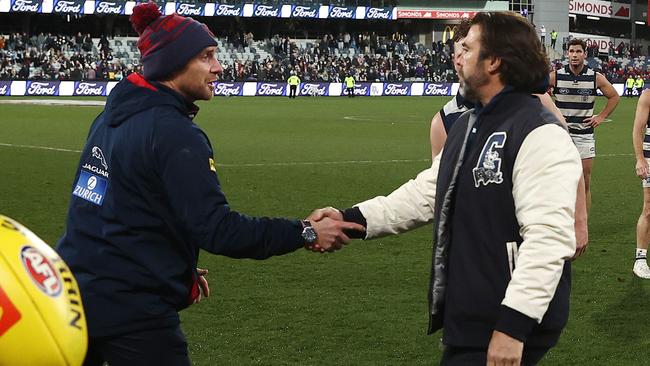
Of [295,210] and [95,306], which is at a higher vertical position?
[95,306]

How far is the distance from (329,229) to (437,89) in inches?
2227

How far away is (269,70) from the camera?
5762 centimetres

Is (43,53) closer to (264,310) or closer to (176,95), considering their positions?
(264,310)

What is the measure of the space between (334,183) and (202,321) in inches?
350

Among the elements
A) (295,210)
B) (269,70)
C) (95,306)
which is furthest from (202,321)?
(269,70)

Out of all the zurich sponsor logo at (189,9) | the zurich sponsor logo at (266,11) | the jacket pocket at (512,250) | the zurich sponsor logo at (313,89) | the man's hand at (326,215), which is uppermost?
the jacket pocket at (512,250)

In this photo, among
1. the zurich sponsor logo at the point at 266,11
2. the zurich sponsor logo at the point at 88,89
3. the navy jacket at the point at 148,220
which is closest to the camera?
the navy jacket at the point at 148,220

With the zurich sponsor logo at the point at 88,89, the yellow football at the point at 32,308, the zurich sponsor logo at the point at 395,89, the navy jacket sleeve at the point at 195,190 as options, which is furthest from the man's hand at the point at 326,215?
the zurich sponsor logo at the point at 395,89

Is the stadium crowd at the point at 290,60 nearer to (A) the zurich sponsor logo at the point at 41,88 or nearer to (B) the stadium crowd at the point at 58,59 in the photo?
(B) the stadium crowd at the point at 58,59

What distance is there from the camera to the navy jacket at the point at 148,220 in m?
3.77

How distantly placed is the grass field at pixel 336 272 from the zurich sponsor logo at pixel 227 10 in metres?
43.9

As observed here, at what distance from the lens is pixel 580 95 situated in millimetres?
12555

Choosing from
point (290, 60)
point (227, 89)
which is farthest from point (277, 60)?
point (227, 89)

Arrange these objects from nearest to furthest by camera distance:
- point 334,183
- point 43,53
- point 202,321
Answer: point 202,321 < point 334,183 < point 43,53
